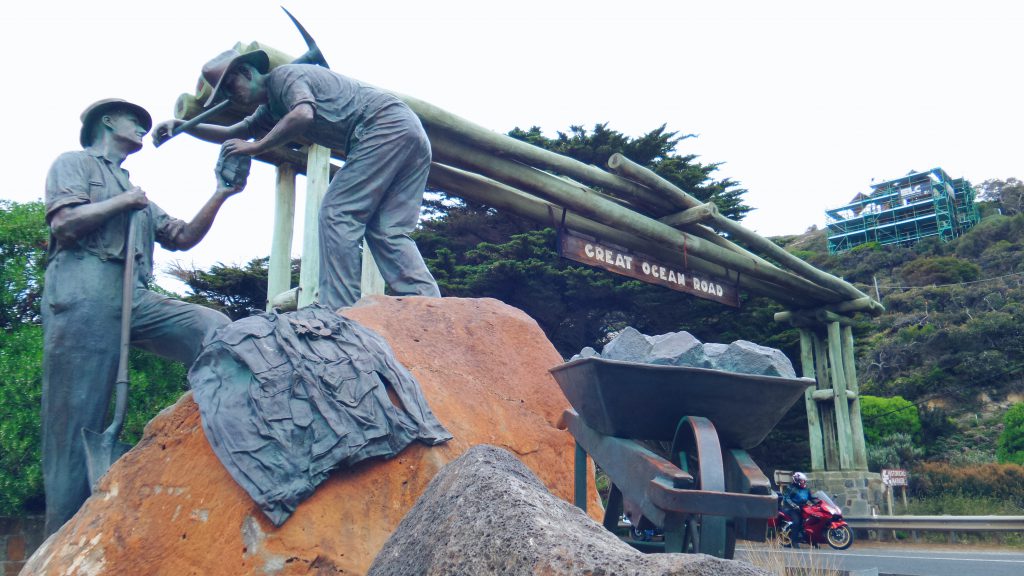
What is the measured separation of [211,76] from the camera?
4070mm

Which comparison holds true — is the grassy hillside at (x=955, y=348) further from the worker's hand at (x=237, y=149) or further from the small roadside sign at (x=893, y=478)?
the worker's hand at (x=237, y=149)

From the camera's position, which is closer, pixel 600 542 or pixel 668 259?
pixel 600 542

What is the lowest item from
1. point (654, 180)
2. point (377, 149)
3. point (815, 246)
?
point (377, 149)

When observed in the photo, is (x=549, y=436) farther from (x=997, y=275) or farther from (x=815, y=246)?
(x=815, y=246)

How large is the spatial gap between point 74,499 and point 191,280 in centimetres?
801

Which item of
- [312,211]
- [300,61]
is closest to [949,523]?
[312,211]

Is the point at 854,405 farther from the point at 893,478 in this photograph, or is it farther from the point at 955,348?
the point at 955,348

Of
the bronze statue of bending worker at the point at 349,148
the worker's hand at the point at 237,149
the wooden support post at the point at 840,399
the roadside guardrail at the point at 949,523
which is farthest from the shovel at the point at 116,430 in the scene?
the wooden support post at the point at 840,399

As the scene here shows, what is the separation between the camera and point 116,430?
313cm

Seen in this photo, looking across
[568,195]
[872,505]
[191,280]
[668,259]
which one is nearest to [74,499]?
[568,195]

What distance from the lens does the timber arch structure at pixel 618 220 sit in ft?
20.5

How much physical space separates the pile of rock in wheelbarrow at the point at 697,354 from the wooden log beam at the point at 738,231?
5.18 m

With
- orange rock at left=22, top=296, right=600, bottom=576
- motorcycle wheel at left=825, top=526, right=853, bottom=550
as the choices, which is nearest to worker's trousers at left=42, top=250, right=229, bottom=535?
orange rock at left=22, top=296, right=600, bottom=576

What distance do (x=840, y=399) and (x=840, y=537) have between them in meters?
2.64
